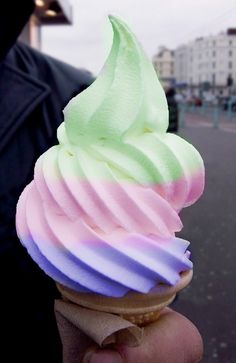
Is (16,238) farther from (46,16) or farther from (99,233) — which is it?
(46,16)

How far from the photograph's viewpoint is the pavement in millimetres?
3061

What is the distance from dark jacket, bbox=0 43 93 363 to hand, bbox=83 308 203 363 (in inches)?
25.5

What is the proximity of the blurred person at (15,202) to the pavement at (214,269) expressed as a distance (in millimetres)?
1534

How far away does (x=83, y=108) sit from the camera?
1232mm

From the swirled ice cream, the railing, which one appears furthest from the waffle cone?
the railing

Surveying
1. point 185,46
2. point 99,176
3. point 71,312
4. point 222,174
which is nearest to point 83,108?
point 99,176

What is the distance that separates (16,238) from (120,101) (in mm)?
700

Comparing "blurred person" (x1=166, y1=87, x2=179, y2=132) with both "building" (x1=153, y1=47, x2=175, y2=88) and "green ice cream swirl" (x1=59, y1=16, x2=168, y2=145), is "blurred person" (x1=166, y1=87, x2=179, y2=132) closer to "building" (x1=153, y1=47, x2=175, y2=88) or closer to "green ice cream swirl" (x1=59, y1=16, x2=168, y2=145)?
"green ice cream swirl" (x1=59, y1=16, x2=168, y2=145)

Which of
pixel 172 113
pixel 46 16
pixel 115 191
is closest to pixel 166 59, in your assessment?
pixel 46 16

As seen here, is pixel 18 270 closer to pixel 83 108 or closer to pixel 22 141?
pixel 22 141

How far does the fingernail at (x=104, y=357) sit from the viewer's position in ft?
3.34

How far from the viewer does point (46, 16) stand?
12.2 meters

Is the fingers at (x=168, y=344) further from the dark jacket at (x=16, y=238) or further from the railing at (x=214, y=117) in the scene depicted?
the railing at (x=214, y=117)

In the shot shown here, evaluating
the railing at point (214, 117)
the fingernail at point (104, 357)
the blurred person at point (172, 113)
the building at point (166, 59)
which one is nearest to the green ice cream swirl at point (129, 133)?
the fingernail at point (104, 357)
